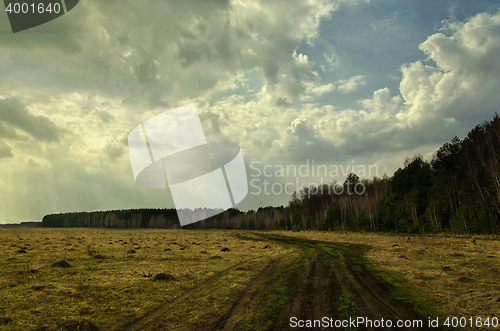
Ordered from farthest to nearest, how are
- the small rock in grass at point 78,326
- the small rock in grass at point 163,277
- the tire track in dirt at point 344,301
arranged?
the small rock in grass at point 163,277
the tire track in dirt at point 344,301
the small rock in grass at point 78,326

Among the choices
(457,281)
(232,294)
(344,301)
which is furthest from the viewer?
(457,281)

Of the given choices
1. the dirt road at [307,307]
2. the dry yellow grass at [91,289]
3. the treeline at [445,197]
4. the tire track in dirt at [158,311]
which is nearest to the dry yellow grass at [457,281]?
the dirt road at [307,307]

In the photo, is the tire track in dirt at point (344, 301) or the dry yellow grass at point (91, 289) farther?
the dry yellow grass at point (91, 289)

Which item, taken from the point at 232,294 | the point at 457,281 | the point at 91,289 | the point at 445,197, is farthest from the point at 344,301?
the point at 445,197

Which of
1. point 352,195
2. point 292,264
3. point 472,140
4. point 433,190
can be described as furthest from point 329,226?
point 292,264

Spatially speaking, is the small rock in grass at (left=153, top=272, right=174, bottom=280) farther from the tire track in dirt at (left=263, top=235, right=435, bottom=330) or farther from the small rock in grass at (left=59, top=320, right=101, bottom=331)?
→ the tire track in dirt at (left=263, top=235, right=435, bottom=330)

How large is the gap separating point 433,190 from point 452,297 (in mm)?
61737

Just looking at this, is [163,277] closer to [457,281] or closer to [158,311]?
[158,311]

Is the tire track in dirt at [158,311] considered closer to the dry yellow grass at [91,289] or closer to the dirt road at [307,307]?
the dirt road at [307,307]

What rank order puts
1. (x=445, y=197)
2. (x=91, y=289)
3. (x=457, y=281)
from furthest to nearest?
(x=445, y=197) < (x=457, y=281) < (x=91, y=289)

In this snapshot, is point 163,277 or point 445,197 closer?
point 163,277

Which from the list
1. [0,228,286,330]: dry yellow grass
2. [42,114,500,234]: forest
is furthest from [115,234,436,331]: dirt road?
[42,114,500,234]: forest

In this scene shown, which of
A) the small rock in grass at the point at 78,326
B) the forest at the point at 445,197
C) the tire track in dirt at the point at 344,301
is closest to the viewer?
the small rock in grass at the point at 78,326

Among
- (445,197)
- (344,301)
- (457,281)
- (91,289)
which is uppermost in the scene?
(445,197)
